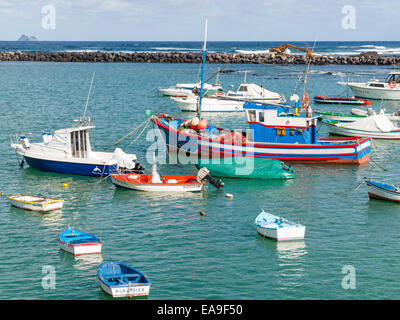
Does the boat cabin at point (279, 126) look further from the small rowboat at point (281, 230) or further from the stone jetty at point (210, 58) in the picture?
the stone jetty at point (210, 58)

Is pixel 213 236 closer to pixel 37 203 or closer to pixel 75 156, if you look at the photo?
pixel 37 203

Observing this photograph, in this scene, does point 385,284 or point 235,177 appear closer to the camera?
point 385,284

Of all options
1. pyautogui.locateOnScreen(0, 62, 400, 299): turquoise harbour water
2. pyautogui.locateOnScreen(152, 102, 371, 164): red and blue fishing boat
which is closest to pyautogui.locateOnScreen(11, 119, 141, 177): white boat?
pyautogui.locateOnScreen(0, 62, 400, 299): turquoise harbour water

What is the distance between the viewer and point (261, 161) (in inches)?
1350

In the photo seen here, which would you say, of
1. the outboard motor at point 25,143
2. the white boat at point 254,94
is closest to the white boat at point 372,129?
the white boat at point 254,94

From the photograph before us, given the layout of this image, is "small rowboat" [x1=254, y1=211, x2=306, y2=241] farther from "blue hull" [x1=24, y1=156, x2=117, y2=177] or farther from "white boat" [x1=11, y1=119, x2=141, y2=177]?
"blue hull" [x1=24, y1=156, x2=117, y2=177]

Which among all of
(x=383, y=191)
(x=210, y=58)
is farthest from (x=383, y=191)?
(x=210, y=58)

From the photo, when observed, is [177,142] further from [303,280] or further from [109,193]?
[303,280]

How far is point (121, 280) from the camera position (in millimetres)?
19000

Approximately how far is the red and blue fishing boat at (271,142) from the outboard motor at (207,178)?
6.06 m

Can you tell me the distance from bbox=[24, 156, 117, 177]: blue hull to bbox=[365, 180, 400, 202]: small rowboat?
1514 centimetres

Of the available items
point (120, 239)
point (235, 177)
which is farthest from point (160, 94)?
point (120, 239)
